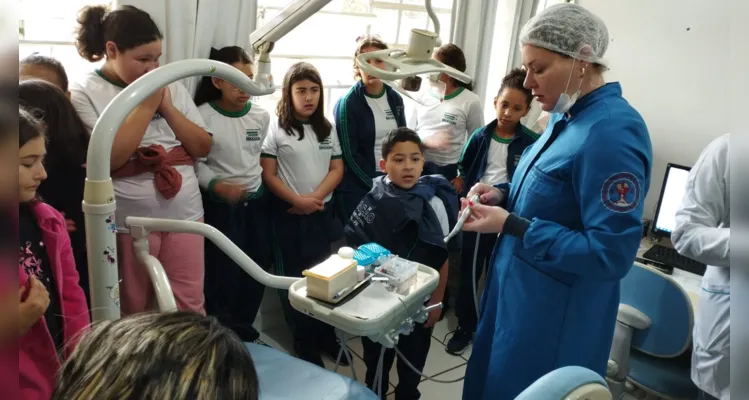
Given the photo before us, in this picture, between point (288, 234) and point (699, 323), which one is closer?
point (699, 323)

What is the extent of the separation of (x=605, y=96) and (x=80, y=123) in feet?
4.87

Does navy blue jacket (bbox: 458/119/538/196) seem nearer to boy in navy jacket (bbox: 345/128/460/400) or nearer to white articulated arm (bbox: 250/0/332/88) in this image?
boy in navy jacket (bbox: 345/128/460/400)

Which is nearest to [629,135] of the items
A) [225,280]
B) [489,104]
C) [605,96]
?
[605,96]

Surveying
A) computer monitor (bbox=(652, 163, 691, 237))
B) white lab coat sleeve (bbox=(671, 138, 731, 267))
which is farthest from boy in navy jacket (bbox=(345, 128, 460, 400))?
computer monitor (bbox=(652, 163, 691, 237))

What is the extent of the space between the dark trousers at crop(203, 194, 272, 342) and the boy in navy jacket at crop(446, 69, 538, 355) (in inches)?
38.1

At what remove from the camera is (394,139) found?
201cm

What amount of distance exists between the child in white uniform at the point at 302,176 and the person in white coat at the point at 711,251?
1.40 meters

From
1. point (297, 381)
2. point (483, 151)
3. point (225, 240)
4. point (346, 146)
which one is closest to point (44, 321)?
point (225, 240)

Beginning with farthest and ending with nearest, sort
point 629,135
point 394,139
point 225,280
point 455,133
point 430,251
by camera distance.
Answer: point 455,133 → point 225,280 → point 394,139 → point 430,251 → point 629,135

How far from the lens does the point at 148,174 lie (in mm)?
1760

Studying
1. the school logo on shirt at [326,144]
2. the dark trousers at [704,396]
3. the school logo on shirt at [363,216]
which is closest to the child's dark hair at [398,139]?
the school logo on shirt at [363,216]

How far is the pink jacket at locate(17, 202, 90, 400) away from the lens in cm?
104

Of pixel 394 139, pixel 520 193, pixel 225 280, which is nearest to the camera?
pixel 520 193

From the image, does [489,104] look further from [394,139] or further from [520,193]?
[520,193]
